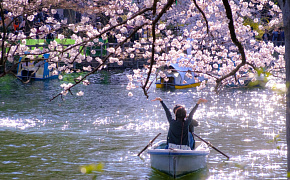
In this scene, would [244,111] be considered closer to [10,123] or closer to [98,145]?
[98,145]

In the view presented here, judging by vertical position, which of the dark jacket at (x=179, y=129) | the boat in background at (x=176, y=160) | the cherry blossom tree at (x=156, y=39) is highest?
the cherry blossom tree at (x=156, y=39)

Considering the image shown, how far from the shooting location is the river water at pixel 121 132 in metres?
10.2

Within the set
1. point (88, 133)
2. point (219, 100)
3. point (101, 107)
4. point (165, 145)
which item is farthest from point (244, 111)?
point (165, 145)

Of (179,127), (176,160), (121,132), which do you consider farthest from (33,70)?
(179,127)

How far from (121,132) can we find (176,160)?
5.29 meters

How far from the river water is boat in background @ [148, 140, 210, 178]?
0.34 m

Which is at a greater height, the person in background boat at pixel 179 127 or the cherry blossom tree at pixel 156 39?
the cherry blossom tree at pixel 156 39

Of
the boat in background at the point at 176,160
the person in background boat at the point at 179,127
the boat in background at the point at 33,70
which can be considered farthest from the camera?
the boat in background at the point at 33,70

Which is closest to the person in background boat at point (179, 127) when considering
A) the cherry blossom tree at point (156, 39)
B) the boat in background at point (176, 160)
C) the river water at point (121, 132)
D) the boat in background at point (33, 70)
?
the boat in background at point (176, 160)

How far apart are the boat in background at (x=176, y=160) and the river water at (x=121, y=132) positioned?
0.34 m

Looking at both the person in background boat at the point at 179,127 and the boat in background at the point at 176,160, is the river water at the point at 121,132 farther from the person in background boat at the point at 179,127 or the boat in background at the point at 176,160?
the person in background boat at the point at 179,127

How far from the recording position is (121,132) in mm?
14125

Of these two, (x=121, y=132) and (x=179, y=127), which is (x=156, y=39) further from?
(x=179, y=127)

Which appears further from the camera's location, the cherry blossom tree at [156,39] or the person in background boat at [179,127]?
the person in background boat at [179,127]
